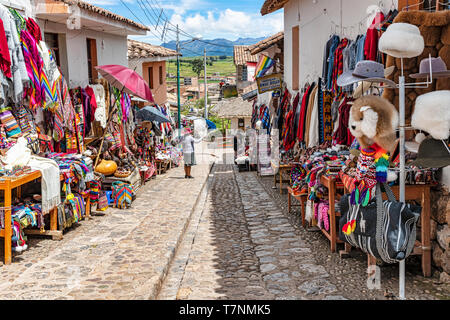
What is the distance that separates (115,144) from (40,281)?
242 inches

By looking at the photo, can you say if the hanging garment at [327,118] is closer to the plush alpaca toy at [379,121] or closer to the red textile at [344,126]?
the red textile at [344,126]

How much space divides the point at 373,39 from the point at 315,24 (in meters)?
4.52

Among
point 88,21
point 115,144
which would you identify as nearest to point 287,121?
point 115,144

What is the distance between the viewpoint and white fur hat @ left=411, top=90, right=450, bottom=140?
4359 millimetres

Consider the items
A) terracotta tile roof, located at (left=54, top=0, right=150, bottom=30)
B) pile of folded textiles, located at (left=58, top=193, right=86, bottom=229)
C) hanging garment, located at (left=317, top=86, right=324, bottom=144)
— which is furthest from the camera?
hanging garment, located at (left=317, top=86, right=324, bottom=144)

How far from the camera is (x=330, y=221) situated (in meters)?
6.61

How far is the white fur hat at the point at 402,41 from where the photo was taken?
4523 mm

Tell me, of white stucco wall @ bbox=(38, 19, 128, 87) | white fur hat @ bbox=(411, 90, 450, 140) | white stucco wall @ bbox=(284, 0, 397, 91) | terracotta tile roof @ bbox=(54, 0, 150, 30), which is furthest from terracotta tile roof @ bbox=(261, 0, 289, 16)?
white fur hat @ bbox=(411, 90, 450, 140)

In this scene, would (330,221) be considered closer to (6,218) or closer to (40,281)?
(40,281)

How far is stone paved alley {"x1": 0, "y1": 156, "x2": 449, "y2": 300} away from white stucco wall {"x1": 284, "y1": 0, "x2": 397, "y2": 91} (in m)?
3.64

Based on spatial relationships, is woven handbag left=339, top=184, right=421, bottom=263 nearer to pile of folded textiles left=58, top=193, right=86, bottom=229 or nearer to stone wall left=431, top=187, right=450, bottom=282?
stone wall left=431, top=187, right=450, bottom=282

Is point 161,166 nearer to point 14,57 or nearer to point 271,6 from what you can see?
point 271,6

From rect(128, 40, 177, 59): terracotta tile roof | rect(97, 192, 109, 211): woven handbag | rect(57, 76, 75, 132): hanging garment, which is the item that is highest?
rect(128, 40, 177, 59): terracotta tile roof

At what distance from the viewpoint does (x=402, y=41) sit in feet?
14.8
